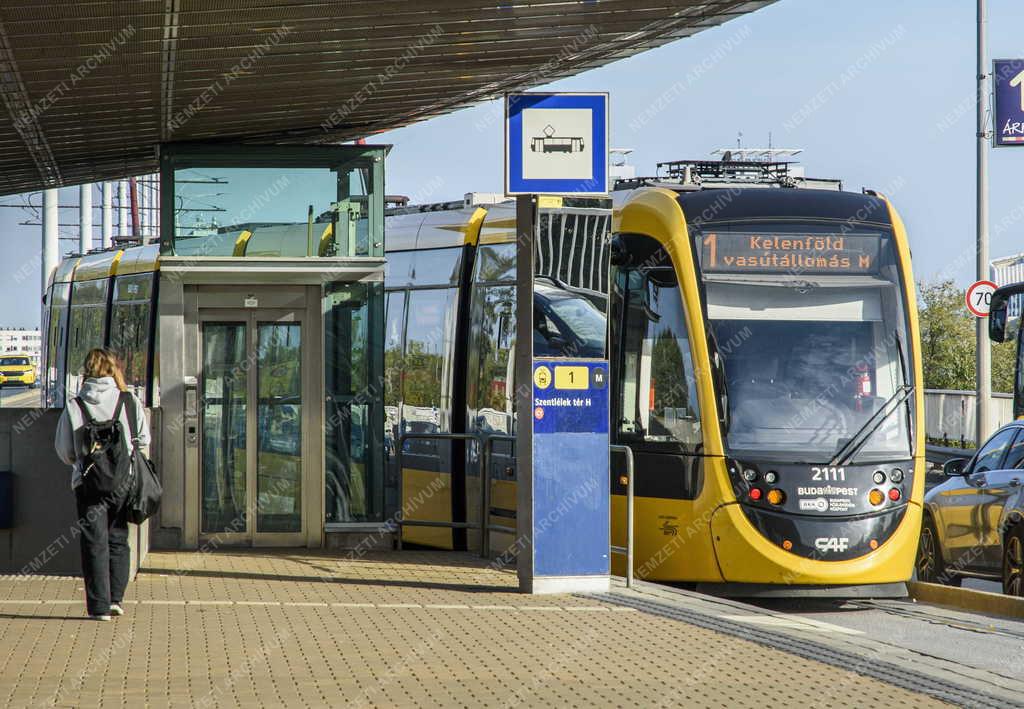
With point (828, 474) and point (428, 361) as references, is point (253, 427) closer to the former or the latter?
point (428, 361)

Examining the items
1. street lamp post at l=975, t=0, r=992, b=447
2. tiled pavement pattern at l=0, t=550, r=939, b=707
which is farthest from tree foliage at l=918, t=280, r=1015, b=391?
tiled pavement pattern at l=0, t=550, r=939, b=707

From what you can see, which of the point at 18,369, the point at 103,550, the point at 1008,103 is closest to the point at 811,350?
the point at 103,550

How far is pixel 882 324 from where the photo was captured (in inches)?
496

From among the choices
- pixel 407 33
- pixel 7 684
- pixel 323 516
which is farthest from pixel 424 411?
pixel 7 684

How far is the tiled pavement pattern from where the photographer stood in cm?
746

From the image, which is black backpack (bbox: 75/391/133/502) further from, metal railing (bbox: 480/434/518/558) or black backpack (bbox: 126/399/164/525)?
metal railing (bbox: 480/434/518/558)

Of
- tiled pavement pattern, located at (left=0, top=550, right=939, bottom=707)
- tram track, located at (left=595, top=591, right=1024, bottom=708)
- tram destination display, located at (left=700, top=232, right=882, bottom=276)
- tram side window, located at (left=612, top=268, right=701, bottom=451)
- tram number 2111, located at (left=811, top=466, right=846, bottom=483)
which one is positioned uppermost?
tram destination display, located at (left=700, top=232, right=882, bottom=276)

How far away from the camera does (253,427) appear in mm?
13672

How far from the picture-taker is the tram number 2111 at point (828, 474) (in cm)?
1202

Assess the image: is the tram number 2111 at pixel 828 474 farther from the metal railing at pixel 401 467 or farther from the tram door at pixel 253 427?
the tram door at pixel 253 427

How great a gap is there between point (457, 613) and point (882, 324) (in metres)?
4.58

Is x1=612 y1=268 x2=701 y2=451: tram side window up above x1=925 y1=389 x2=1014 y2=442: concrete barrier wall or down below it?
above

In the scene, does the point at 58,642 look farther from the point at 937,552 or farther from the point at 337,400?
the point at 937,552

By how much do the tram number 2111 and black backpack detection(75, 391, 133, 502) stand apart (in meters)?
5.21
